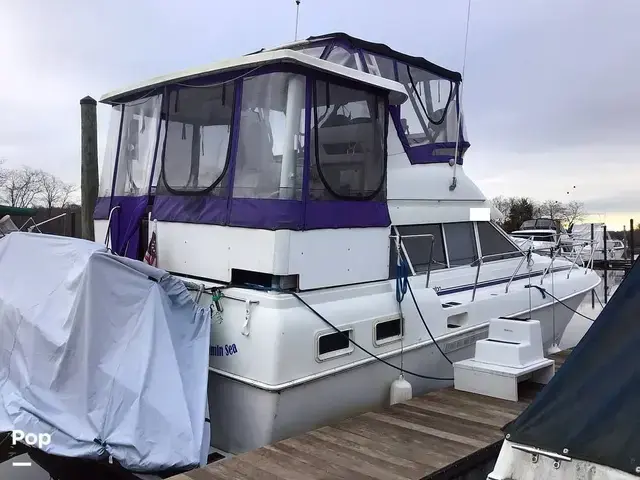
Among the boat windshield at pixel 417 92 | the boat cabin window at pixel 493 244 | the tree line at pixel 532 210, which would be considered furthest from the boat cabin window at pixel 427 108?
the tree line at pixel 532 210

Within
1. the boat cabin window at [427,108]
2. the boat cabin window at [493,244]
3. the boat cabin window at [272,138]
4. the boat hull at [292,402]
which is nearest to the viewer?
the boat hull at [292,402]

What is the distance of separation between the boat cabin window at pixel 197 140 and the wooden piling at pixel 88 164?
11.8 ft

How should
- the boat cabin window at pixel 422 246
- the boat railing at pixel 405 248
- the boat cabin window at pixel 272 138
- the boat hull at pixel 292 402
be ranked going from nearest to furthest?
the boat hull at pixel 292 402, the boat cabin window at pixel 272 138, the boat railing at pixel 405 248, the boat cabin window at pixel 422 246

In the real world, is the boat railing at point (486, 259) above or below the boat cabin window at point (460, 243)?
below

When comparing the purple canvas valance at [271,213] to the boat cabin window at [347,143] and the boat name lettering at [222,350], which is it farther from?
the boat name lettering at [222,350]

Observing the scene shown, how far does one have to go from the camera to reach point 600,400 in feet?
7.82

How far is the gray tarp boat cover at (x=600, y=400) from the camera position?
2291 mm

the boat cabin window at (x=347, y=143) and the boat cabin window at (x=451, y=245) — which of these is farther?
the boat cabin window at (x=451, y=245)

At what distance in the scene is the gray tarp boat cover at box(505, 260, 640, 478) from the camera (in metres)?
2.29

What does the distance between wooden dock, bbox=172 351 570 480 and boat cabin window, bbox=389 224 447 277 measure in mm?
1346

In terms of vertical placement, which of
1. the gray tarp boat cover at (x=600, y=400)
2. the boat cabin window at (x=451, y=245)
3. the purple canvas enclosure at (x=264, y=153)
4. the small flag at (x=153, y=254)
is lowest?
the gray tarp boat cover at (x=600, y=400)

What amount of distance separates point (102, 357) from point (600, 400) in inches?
109

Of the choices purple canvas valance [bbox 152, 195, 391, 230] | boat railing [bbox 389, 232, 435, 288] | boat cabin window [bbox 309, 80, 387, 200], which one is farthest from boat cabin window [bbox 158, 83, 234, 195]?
boat railing [bbox 389, 232, 435, 288]

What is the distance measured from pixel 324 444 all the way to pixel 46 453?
5.50ft
